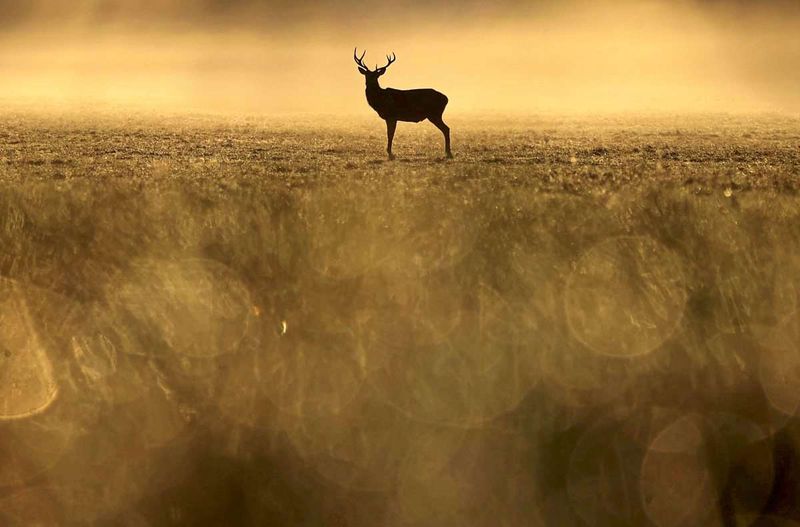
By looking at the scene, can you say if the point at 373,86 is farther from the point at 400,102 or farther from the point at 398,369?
the point at 398,369

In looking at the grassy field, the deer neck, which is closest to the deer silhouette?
the deer neck

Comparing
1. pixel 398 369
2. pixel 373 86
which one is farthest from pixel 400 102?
pixel 398 369

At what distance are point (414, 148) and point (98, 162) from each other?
37.0 feet

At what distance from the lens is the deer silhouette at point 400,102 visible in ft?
82.8

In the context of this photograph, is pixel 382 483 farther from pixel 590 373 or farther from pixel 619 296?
pixel 619 296

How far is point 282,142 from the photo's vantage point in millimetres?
31594

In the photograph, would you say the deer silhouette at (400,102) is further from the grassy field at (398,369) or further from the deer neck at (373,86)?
the grassy field at (398,369)

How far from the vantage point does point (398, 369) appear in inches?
155

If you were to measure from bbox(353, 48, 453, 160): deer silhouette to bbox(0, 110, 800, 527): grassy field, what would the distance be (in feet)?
63.8

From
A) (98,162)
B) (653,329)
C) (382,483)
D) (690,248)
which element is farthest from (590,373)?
(98,162)

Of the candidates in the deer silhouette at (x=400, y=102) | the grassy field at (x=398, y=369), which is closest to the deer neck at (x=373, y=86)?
the deer silhouette at (x=400, y=102)

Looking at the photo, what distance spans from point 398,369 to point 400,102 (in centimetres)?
2306

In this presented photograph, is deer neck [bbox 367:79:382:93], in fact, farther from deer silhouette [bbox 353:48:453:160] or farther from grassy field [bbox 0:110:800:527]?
grassy field [bbox 0:110:800:527]

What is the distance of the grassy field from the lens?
3.29 m
